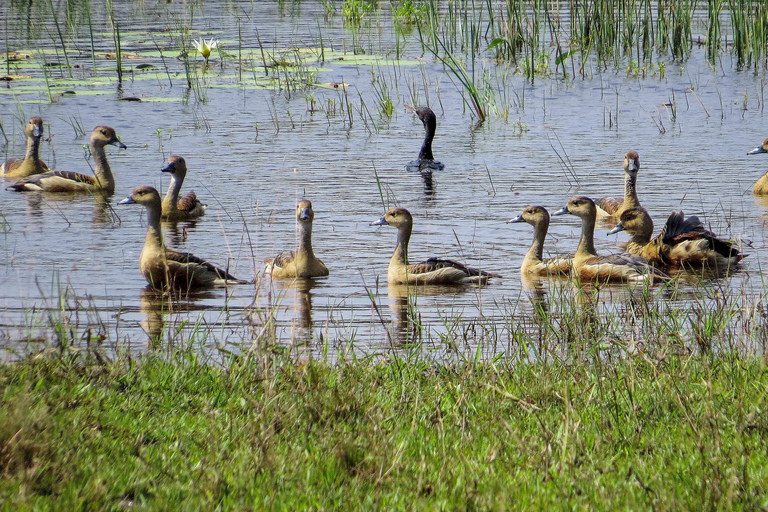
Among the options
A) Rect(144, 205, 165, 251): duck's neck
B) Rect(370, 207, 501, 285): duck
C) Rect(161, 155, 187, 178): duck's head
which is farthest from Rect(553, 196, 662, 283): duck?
Rect(161, 155, 187, 178): duck's head

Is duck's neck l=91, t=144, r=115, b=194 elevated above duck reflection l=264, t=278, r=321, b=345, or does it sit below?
above

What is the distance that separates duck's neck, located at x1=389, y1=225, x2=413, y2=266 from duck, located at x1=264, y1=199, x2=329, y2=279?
625mm

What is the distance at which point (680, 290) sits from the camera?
8.27 m

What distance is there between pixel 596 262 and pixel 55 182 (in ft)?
22.1

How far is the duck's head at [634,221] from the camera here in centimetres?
1036

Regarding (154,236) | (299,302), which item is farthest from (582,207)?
(154,236)

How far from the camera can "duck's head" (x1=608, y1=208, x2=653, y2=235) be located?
10359 millimetres

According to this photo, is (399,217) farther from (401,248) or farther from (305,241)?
(305,241)

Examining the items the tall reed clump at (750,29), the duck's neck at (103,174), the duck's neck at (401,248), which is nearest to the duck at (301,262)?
the duck's neck at (401,248)

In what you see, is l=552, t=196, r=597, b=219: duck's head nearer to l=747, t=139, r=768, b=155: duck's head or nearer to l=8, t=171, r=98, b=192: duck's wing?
l=747, t=139, r=768, b=155: duck's head

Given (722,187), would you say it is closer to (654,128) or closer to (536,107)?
(654,128)

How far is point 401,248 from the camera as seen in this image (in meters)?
9.01

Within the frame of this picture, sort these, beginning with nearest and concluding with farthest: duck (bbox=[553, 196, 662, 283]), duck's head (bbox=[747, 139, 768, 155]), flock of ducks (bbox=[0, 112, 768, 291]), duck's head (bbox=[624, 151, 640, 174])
Answer: 1. flock of ducks (bbox=[0, 112, 768, 291])
2. duck (bbox=[553, 196, 662, 283])
3. duck's head (bbox=[624, 151, 640, 174])
4. duck's head (bbox=[747, 139, 768, 155])

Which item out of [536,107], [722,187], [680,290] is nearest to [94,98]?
[536,107]
